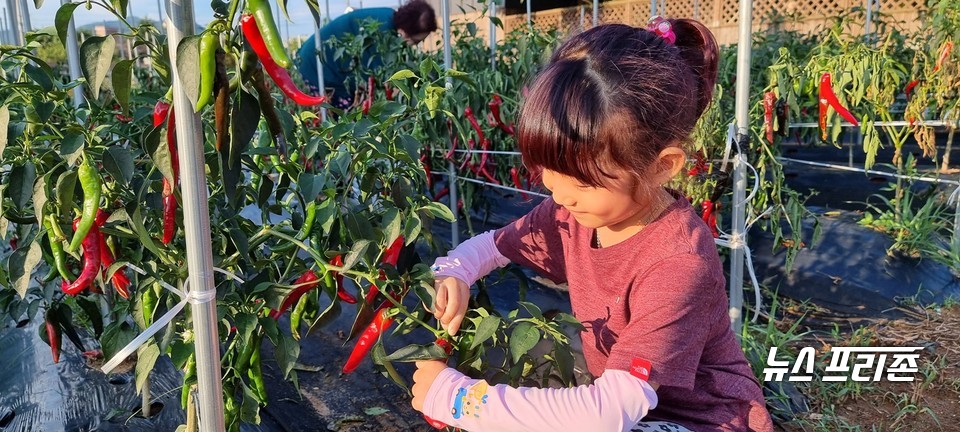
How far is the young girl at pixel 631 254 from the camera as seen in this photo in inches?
37.3

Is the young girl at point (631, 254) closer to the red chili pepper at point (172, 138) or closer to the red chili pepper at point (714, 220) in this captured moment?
the red chili pepper at point (172, 138)

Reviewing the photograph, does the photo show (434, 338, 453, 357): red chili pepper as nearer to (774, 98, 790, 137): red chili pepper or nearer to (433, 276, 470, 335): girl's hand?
(433, 276, 470, 335): girl's hand

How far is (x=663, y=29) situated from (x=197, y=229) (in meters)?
0.72

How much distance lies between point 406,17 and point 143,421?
2.50 meters

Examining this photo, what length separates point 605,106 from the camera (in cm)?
94

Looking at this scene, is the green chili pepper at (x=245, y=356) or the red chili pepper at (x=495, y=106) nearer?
the green chili pepper at (x=245, y=356)

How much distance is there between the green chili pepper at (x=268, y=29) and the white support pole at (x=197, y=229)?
11cm

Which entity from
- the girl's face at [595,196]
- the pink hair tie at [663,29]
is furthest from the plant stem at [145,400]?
the pink hair tie at [663,29]

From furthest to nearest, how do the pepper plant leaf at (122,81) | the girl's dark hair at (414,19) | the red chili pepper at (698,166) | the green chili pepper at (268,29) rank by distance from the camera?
the girl's dark hair at (414,19) < the red chili pepper at (698,166) < the pepper plant leaf at (122,81) < the green chili pepper at (268,29)

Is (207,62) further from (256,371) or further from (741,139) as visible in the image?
(741,139)

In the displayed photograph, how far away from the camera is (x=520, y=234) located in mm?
1379

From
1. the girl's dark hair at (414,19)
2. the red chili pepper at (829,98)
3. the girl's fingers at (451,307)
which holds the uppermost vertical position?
the girl's dark hair at (414,19)

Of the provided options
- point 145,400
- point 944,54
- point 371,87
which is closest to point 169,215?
point 145,400

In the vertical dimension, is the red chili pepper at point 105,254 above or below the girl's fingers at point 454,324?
above
